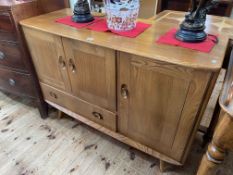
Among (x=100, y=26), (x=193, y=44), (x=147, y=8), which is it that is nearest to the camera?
(x=193, y=44)

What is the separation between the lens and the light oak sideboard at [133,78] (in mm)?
778

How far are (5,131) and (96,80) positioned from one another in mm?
982

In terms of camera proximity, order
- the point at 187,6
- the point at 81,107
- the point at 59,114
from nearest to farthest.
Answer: the point at 81,107
the point at 59,114
the point at 187,6

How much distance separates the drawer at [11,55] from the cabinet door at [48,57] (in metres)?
0.10

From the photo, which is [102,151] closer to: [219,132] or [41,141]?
[41,141]

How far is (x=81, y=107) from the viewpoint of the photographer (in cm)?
130

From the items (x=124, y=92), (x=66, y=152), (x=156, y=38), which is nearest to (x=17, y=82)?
(x=66, y=152)

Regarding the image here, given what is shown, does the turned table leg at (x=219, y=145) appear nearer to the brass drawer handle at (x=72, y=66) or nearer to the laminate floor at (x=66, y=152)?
the laminate floor at (x=66, y=152)

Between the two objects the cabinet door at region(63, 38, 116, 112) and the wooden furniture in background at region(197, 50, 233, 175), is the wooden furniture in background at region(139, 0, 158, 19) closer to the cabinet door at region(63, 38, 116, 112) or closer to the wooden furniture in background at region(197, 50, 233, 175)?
the cabinet door at region(63, 38, 116, 112)

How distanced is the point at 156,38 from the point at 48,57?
2.34ft

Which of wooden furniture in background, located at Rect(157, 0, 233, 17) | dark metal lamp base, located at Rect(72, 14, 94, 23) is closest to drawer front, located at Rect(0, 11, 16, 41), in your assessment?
dark metal lamp base, located at Rect(72, 14, 94, 23)

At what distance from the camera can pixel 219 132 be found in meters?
0.58

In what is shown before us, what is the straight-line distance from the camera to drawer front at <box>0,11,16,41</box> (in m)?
A: 1.14

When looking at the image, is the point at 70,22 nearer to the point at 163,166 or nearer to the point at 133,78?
the point at 133,78
